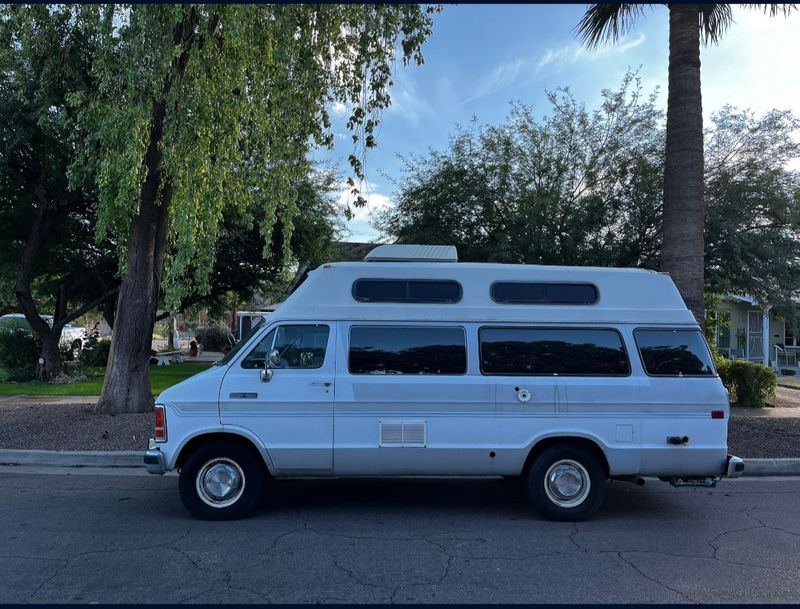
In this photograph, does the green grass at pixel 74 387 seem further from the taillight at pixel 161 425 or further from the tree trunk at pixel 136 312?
the taillight at pixel 161 425

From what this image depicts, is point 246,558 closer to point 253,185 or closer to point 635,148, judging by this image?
point 253,185

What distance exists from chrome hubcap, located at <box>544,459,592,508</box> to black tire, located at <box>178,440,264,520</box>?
115 inches

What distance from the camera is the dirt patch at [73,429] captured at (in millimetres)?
9352

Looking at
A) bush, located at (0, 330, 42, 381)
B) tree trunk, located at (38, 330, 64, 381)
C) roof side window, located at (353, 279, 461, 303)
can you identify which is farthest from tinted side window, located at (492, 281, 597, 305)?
bush, located at (0, 330, 42, 381)

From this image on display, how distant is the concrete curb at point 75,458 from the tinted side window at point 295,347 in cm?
371

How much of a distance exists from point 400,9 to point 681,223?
575 cm

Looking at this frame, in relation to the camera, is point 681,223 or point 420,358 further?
point 681,223

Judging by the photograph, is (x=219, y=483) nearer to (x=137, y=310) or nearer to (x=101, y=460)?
(x=101, y=460)

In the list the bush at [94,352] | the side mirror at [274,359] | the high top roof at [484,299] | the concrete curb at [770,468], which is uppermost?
the high top roof at [484,299]

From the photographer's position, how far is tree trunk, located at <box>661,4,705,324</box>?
10.2 meters

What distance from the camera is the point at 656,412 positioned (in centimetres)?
633

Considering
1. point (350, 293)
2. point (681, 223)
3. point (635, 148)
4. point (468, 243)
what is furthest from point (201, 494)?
point (635, 148)

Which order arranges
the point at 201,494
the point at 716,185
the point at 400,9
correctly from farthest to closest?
the point at 716,185 → the point at 400,9 → the point at 201,494

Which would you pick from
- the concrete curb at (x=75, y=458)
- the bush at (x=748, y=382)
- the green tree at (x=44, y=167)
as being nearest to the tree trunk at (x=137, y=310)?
the green tree at (x=44, y=167)
